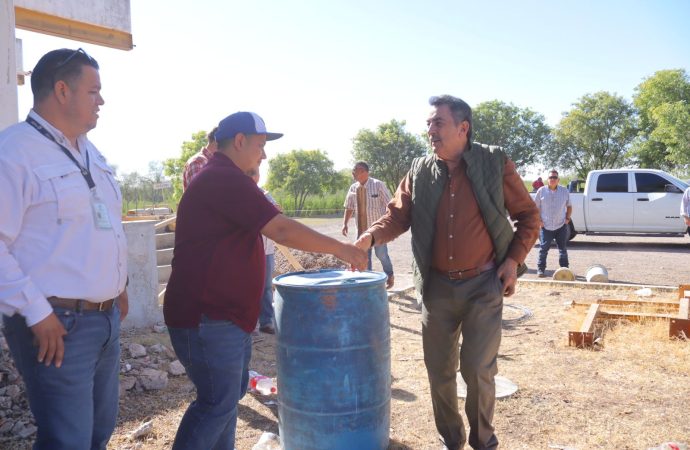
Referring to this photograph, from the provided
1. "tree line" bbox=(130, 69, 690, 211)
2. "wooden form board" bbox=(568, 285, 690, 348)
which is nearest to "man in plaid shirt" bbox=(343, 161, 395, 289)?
"wooden form board" bbox=(568, 285, 690, 348)

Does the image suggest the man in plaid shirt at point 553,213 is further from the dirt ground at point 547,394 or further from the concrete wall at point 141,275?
the concrete wall at point 141,275

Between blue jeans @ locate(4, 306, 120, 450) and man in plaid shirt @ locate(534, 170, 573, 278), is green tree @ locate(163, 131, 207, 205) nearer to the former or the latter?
man in plaid shirt @ locate(534, 170, 573, 278)

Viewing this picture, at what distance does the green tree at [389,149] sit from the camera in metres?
47.9

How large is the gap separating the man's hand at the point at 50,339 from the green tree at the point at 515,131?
48447 millimetres

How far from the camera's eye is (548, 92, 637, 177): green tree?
129 feet

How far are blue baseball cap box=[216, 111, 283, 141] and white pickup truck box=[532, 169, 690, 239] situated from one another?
13.7m

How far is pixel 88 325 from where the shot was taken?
2.10 m

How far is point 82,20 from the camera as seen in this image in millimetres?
7242

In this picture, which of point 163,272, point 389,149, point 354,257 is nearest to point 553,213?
point 163,272

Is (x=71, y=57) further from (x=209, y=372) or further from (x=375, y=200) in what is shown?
(x=375, y=200)

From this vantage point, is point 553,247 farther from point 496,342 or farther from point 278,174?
point 278,174

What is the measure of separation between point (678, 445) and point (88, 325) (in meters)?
3.24

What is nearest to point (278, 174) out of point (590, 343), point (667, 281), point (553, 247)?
point (553, 247)

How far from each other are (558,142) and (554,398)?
42.4m
